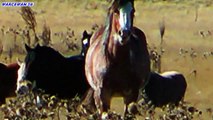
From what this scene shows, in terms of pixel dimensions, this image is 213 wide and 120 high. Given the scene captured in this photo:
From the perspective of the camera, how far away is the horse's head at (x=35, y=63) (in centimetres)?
1116

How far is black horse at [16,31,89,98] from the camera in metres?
11.7

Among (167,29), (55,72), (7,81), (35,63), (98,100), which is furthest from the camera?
(167,29)

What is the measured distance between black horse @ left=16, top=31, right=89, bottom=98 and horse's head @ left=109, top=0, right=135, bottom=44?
2.12m

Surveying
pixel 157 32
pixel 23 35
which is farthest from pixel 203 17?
pixel 23 35

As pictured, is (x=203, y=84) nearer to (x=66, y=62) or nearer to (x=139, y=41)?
(x=66, y=62)

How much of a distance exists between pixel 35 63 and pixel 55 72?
0.85 metres

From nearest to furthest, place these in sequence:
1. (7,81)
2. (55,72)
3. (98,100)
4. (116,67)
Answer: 1. (116,67)
2. (98,100)
3. (55,72)
4. (7,81)

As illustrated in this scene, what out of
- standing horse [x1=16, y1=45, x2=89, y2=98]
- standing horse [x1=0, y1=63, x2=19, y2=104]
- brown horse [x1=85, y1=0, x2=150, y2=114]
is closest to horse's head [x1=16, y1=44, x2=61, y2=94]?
standing horse [x1=16, y1=45, x2=89, y2=98]

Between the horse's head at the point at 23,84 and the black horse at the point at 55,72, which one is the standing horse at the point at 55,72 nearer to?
the black horse at the point at 55,72

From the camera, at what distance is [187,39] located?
100ft

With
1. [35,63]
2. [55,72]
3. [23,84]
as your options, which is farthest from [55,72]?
[23,84]

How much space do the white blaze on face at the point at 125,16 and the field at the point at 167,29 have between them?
2.11 m

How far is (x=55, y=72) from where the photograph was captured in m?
12.6

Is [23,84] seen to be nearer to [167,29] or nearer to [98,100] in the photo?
[98,100]
